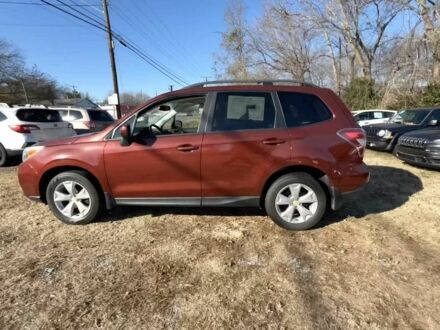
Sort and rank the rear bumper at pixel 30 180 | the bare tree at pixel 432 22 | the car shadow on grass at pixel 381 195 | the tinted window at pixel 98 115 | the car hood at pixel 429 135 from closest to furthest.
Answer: the rear bumper at pixel 30 180 → the car shadow on grass at pixel 381 195 → the car hood at pixel 429 135 → the tinted window at pixel 98 115 → the bare tree at pixel 432 22

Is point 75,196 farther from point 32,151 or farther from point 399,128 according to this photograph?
point 399,128

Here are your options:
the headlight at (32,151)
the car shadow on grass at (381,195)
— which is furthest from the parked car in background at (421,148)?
the headlight at (32,151)

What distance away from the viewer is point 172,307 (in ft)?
9.09

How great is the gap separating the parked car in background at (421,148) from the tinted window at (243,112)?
4380 millimetres

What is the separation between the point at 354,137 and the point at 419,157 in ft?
12.9

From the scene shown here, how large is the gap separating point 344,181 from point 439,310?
1.73m

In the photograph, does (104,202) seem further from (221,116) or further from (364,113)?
(364,113)

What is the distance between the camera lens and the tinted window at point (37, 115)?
862 centimetres

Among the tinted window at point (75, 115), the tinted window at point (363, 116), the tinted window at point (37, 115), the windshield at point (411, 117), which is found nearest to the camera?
the tinted window at point (37, 115)

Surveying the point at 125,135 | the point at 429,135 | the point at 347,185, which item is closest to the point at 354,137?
the point at 347,185

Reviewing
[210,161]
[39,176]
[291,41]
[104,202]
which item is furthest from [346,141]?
[291,41]

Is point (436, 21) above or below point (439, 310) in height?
above

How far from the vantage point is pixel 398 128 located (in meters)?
9.70

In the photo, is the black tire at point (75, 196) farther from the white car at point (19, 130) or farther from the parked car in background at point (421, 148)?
the parked car in background at point (421, 148)
